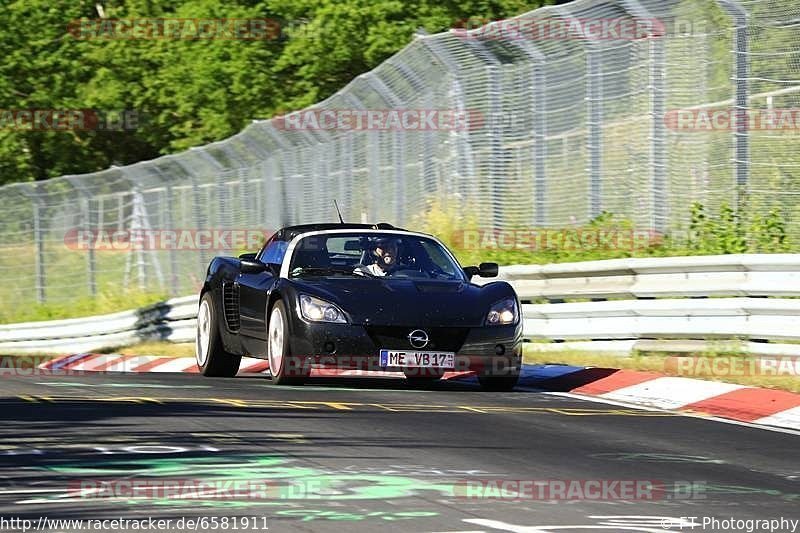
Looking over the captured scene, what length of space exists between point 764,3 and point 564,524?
9.84 metres

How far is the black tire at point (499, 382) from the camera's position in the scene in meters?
13.7

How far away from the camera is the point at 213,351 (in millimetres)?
15719

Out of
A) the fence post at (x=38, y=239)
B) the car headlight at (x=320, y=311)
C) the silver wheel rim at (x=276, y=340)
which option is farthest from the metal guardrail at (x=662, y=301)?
the fence post at (x=38, y=239)

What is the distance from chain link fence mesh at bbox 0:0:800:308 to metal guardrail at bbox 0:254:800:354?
140 cm

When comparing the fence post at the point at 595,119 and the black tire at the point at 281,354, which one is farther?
the fence post at the point at 595,119

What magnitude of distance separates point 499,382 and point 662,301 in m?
A: 2.06

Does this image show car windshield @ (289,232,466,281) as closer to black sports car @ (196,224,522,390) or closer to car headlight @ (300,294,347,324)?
black sports car @ (196,224,522,390)

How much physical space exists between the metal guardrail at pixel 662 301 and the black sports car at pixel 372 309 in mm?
1796

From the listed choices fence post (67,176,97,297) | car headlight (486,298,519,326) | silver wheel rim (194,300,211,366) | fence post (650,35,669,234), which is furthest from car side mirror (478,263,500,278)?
fence post (67,176,97,297)

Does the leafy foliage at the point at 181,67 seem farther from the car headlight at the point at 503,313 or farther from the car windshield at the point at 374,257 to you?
the car headlight at the point at 503,313

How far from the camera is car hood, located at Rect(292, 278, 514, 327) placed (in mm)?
13055

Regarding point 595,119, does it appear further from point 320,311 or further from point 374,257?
point 320,311

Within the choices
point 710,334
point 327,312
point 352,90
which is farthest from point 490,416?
point 352,90

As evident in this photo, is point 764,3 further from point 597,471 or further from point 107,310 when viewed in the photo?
point 107,310
